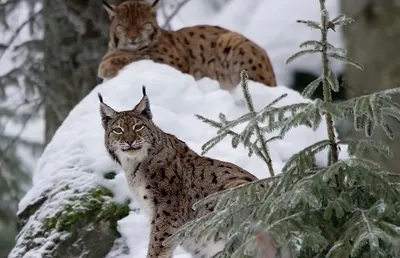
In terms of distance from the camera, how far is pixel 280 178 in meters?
4.32

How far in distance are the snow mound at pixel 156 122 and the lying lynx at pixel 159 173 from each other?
258 millimetres

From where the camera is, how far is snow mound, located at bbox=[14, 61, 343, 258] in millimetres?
6836

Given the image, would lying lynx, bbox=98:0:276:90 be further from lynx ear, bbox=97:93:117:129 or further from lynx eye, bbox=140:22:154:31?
lynx ear, bbox=97:93:117:129

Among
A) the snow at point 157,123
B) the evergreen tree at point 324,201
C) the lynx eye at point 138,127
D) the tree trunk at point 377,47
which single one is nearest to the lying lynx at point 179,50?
the snow at point 157,123

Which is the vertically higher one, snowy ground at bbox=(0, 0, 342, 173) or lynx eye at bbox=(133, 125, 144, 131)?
snowy ground at bbox=(0, 0, 342, 173)

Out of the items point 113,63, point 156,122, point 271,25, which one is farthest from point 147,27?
point 271,25

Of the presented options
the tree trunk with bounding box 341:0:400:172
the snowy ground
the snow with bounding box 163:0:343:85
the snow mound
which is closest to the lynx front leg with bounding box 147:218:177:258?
the snow mound

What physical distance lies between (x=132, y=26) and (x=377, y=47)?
2.32 m

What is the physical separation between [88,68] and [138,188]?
177 inches

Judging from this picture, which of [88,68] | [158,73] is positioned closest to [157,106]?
[158,73]

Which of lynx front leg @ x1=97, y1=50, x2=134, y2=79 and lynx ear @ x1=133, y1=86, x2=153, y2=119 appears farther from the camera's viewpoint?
lynx front leg @ x1=97, y1=50, x2=134, y2=79

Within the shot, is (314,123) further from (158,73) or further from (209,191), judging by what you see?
(158,73)

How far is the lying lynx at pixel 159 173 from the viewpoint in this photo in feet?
19.7

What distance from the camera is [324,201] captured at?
13.6ft
